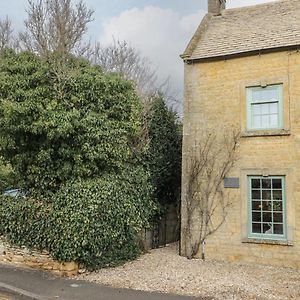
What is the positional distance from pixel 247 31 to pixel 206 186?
542 centimetres

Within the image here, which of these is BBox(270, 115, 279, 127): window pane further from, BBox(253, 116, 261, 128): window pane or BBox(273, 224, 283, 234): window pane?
BBox(273, 224, 283, 234): window pane

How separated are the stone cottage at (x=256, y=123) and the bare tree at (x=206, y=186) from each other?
20 centimetres

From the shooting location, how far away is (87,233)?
10.2 m

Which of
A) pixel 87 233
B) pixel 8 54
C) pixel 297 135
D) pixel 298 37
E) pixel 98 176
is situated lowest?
pixel 87 233

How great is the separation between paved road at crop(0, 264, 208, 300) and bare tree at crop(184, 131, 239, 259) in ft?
14.3

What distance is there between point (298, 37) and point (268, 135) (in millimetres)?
3058

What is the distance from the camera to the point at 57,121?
10.2m

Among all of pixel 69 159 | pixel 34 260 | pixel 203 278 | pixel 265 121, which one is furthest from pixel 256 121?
pixel 34 260

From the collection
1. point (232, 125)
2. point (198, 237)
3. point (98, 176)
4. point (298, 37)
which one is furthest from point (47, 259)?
point (298, 37)

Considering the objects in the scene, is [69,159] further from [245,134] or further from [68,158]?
[245,134]

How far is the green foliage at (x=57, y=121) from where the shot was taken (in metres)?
10.3

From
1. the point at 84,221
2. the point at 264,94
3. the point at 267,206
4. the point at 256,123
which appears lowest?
the point at 84,221

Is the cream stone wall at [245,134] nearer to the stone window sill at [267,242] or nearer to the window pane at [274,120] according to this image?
the stone window sill at [267,242]

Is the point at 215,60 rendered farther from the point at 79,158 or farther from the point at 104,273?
the point at 104,273
